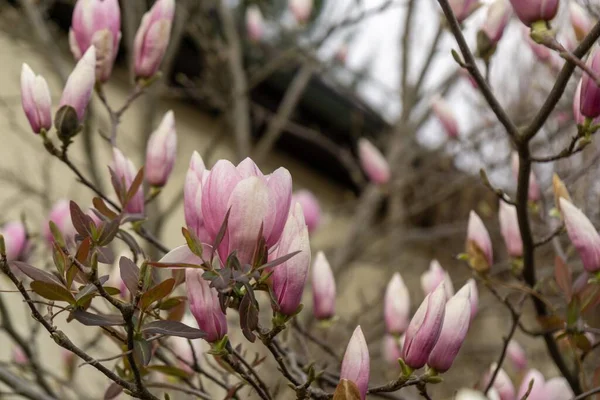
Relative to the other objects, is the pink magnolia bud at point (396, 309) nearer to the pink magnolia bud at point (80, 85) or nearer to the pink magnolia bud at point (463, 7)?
the pink magnolia bud at point (463, 7)

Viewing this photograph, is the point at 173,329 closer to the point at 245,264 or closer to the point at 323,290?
the point at 245,264

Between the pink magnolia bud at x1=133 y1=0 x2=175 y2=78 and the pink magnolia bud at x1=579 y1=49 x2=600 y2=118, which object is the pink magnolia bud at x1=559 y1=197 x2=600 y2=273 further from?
the pink magnolia bud at x1=133 y1=0 x2=175 y2=78

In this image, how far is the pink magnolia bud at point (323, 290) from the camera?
3.21 ft

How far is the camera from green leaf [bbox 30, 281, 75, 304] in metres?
0.59

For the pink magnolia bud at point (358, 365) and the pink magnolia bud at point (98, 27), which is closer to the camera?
the pink magnolia bud at point (358, 365)

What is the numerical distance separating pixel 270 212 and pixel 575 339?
434mm

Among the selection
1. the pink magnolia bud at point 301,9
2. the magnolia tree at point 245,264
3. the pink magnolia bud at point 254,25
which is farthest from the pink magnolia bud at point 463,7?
the pink magnolia bud at point 254,25

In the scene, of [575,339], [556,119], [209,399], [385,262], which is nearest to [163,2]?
[209,399]

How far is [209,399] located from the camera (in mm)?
821

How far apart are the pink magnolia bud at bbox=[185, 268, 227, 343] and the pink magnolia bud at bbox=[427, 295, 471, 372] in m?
0.21

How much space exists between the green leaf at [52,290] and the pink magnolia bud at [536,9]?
57 cm

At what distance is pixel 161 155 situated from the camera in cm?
96

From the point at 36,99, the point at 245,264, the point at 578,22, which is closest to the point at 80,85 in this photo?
the point at 36,99

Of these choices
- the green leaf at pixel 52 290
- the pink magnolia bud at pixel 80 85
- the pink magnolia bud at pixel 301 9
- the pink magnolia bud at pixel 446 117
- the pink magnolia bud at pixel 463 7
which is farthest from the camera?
the pink magnolia bud at pixel 301 9
